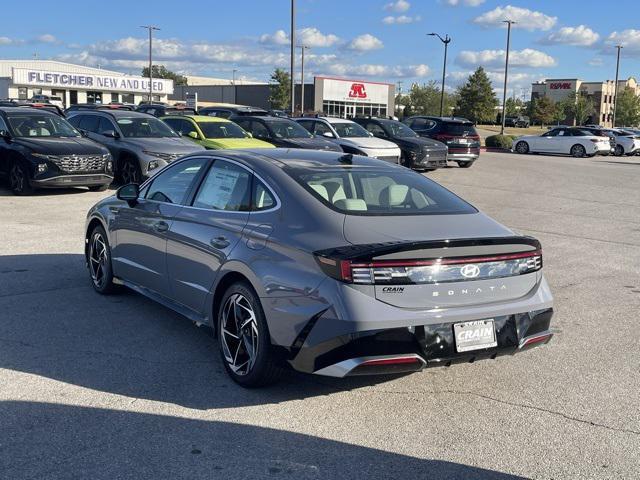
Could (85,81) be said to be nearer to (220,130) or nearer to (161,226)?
(220,130)

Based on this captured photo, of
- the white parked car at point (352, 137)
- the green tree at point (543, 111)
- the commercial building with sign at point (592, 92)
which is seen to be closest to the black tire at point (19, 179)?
the white parked car at point (352, 137)

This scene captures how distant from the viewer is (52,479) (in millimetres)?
3510

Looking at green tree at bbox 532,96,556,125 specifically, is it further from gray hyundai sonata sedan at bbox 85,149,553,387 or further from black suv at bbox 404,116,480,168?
gray hyundai sonata sedan at bbox 85,149,553,387

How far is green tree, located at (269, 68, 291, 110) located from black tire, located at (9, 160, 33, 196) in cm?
6862

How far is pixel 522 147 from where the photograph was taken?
38000 millimetres

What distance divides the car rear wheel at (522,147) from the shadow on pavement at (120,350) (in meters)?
33.6

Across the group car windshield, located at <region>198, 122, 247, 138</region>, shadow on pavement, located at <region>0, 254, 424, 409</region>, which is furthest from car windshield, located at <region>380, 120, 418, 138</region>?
shadow on pavement, located at <region>0, 254, 424, 409</region>

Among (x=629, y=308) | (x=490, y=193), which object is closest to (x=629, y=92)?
(x=490, y=193)

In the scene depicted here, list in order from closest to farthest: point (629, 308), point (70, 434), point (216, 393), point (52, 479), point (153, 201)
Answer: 1. point (52, 479)
2. point (70, 434)
3. point (216, 393)
4. point (153, 201)
5. point (629, 308)

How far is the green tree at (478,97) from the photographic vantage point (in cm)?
7800

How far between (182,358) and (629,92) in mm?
114321

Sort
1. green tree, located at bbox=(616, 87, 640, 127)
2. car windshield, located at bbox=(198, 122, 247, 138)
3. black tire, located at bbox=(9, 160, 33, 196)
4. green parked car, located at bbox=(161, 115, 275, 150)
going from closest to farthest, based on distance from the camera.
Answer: black tire, located at bbox=(9, 160, 33, 196)
green parked car, located at bbox=(161, 115, 275, 150)
car windshield, located at bbox=(198, 122, 247, 138)
green tree, located at bbox=(616, 87, 640, 127)

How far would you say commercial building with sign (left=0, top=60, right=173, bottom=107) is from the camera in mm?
66062

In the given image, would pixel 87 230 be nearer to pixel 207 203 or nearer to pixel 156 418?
pixel 207 203
